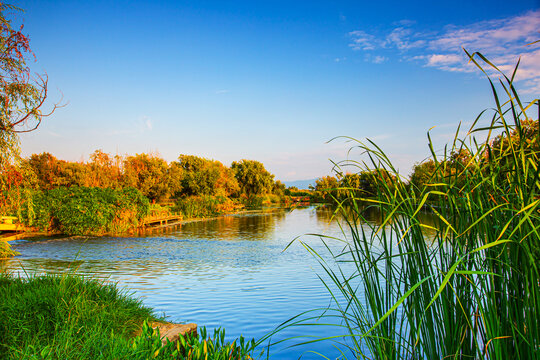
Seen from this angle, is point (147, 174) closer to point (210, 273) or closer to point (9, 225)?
point (9, 225)

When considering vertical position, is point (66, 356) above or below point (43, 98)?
below

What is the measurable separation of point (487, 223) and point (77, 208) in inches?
590

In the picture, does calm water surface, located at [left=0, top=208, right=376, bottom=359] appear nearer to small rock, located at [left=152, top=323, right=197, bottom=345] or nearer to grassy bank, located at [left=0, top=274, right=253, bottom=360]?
grassy bank, located at [left=0, top=274, right=253, bottom=360]

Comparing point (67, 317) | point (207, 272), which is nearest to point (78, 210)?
point (207, 272)

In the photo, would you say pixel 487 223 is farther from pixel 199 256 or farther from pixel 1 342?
pixel 199 256

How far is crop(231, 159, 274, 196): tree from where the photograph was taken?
2005 inches

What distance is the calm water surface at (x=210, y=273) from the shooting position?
17.4 ft

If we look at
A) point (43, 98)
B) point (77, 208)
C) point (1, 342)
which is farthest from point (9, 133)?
point (77, 208)

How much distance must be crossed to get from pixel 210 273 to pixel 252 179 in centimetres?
4262

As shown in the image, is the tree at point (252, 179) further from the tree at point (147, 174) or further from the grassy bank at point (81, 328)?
the grassy bank at point (81, 328)

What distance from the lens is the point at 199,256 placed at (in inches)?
430

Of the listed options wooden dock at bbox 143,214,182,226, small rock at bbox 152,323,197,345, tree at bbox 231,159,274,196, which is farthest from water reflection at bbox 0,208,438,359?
tree at bbox 231,159,274,196

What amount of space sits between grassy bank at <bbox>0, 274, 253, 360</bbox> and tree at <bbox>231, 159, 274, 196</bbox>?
46.3m

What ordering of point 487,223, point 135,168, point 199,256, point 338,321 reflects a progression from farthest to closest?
point 135,168
point 199,256
point 338,321
point 487,223
